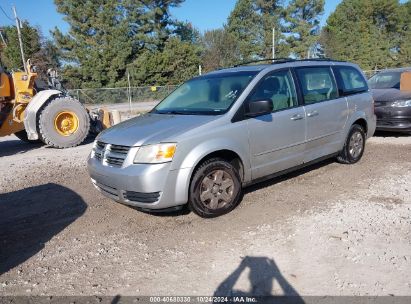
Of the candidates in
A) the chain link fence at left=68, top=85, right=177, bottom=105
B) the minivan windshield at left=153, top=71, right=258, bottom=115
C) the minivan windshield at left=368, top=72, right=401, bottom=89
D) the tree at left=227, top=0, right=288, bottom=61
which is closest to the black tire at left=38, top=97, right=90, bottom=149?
the minivan windshield at left=153, top=71, right=258, bottom=115

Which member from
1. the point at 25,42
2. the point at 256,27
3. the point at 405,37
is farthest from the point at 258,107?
the point at 405,37

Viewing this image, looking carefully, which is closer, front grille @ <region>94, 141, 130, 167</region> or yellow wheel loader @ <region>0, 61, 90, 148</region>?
front grille @ <region>94, 141, 130, 167</region>

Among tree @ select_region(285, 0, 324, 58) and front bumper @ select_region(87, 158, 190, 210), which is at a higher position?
tree @ select_region(285, 0, 324, 58)

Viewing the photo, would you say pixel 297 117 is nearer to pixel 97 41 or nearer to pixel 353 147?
pixel 353 147

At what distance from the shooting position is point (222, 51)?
168 feet

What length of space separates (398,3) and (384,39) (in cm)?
722

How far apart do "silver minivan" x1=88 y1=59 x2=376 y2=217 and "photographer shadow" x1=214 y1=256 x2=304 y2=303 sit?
3.64ft

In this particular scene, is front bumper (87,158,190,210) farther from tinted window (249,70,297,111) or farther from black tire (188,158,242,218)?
tinted window (249,70,297,111)

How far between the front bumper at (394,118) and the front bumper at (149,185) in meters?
6.45

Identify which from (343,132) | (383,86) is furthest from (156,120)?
(383,86)

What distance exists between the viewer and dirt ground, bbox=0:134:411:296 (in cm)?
331

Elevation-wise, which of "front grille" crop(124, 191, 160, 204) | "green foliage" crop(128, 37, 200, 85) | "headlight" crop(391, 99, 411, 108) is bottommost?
"front grille" crop(124, 191, 160, 204)

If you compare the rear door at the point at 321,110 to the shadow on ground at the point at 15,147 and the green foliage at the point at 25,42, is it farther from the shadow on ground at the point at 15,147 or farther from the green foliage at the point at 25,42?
the green foliage at the point at 25,42

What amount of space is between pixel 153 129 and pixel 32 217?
2024 mm
